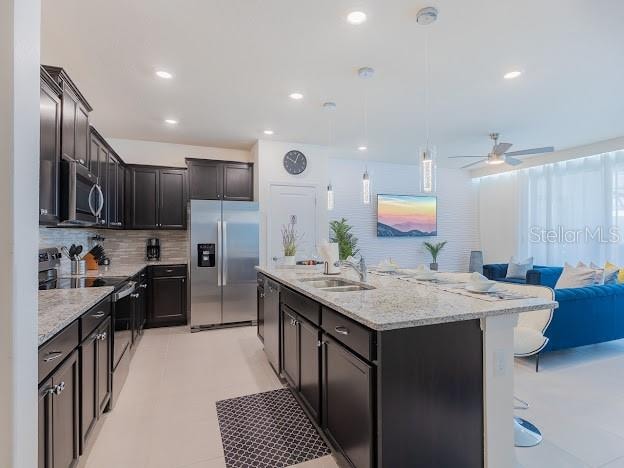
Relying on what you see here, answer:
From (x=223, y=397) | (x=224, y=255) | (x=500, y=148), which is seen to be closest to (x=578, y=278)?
(x=500, y=148)

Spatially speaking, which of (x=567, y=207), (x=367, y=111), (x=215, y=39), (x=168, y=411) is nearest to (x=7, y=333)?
(x=168, y=411)

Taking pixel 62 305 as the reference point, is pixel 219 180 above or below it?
above

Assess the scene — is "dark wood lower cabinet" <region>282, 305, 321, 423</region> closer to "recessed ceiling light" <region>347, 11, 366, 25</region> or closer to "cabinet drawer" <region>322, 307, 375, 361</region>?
"cabinet drawer" <region>322, 307, 375, 361</region>

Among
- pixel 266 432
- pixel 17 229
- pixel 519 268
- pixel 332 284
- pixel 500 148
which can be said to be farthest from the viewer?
pixel 519 268

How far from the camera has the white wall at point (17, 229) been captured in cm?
80

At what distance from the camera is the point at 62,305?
5.96 feet

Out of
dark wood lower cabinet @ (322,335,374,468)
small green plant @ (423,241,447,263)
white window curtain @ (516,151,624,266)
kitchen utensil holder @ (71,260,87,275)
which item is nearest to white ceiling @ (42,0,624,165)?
white window curtain @ (516,151,624,266)

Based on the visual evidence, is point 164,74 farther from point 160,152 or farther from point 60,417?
point 60,417

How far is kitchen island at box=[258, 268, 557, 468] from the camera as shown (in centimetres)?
143

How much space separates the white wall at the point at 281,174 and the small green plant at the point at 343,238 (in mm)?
696

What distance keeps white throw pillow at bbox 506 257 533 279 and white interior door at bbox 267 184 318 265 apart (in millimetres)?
3819

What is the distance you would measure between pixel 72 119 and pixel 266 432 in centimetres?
271

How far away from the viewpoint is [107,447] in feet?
6.66

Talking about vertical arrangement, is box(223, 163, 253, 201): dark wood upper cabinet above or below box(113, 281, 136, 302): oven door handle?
above
